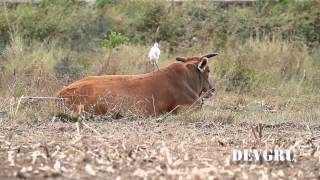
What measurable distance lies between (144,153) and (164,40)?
1383 centimetres

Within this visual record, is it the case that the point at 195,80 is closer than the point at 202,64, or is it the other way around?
the point at 195,80

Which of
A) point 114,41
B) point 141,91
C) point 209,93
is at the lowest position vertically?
point 209,93

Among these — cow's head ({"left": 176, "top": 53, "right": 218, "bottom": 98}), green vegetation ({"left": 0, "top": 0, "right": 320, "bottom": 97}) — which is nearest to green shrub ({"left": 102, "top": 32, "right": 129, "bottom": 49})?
green vegetation ({"left": 0, "top": 0, "right": 320, "bottom": 97})

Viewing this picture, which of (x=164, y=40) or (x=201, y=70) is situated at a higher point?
(x=201, y=70)

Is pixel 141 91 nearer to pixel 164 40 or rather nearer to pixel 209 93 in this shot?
pixel 209 93

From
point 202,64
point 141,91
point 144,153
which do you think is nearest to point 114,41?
point 202,64

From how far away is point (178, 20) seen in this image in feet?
69.4

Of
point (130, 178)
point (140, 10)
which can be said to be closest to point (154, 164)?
point (130, 178)

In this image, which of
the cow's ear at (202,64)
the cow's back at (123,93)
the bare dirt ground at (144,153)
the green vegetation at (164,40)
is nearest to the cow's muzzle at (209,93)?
the cow's ear at (202,64)

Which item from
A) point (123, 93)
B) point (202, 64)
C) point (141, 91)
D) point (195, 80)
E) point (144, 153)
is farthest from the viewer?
point (202, 64)

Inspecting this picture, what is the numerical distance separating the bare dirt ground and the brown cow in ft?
7.13

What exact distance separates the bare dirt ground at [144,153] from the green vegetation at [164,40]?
4249 mm

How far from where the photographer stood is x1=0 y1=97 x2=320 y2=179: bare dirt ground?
5816mm

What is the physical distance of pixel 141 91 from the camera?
11523 millimetres
